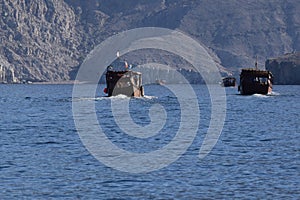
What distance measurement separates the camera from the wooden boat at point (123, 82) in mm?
179625

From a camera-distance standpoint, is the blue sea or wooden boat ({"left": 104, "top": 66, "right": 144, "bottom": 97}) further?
wooden boat ({"left": 104, "top": 66, "right": 144, "bottom": 97})

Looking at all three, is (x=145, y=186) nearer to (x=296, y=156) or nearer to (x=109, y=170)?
(x=109, y=170)

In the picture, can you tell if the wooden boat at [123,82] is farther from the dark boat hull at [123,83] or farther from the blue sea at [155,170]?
the blue sea at [155,170]

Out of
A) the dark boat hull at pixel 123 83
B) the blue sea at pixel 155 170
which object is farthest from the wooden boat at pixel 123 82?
the blue sea at pixel 155 170

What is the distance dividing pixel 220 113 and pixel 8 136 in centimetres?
5391

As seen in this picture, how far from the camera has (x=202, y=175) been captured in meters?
56.5

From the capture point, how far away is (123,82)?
18088cm

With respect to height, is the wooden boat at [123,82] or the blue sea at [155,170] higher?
the wooden boat at [123,82]

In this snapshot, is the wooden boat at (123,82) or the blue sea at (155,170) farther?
the wooden boat at (123,82)

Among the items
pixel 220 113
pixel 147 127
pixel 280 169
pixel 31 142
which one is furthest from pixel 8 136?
pixel 220 113

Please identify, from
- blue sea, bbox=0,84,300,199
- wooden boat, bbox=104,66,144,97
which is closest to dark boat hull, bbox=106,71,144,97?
wooden boat, bbox=104,66,144,97

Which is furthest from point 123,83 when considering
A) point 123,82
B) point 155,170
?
point 155,170

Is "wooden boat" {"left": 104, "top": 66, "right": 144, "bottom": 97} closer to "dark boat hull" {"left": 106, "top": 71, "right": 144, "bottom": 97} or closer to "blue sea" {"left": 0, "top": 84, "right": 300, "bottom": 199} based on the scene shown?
"dark boat hull" {"left": 106, "top": 71, "right": 144, "bottom": 97}

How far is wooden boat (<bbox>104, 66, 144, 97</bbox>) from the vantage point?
589 ft
